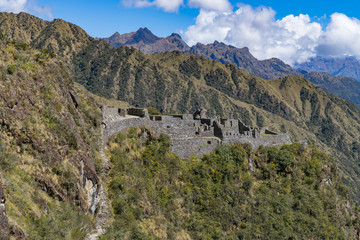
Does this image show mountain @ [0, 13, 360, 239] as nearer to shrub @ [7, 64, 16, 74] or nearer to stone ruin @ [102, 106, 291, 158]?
shrub @ [7, 64, 16, 74]

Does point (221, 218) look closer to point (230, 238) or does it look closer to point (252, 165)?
point (230, 238)

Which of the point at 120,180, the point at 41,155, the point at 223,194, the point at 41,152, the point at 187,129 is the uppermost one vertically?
the point at 187,129

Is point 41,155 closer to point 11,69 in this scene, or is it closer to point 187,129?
point 11,69

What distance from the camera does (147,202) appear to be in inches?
918

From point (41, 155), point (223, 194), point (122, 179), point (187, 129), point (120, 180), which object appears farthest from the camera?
point (187, 129)

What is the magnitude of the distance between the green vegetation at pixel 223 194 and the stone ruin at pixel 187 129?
118 cm

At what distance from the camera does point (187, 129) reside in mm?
36688

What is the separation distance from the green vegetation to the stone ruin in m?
1.18

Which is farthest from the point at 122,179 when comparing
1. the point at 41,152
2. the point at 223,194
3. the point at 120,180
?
the point at 223,194

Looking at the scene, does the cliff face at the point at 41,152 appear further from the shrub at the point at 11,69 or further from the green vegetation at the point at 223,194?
the green vegetation at the point at 223,194

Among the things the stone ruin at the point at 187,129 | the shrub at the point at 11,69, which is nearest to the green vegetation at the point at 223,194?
the stone ruin at the point at 187,129

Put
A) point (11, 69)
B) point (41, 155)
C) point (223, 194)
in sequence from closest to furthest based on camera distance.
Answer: point (41, 155) < point (11, 69) < point (223, 194)

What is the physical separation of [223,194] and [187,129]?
9232 mm

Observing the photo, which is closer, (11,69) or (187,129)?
(11,69)
